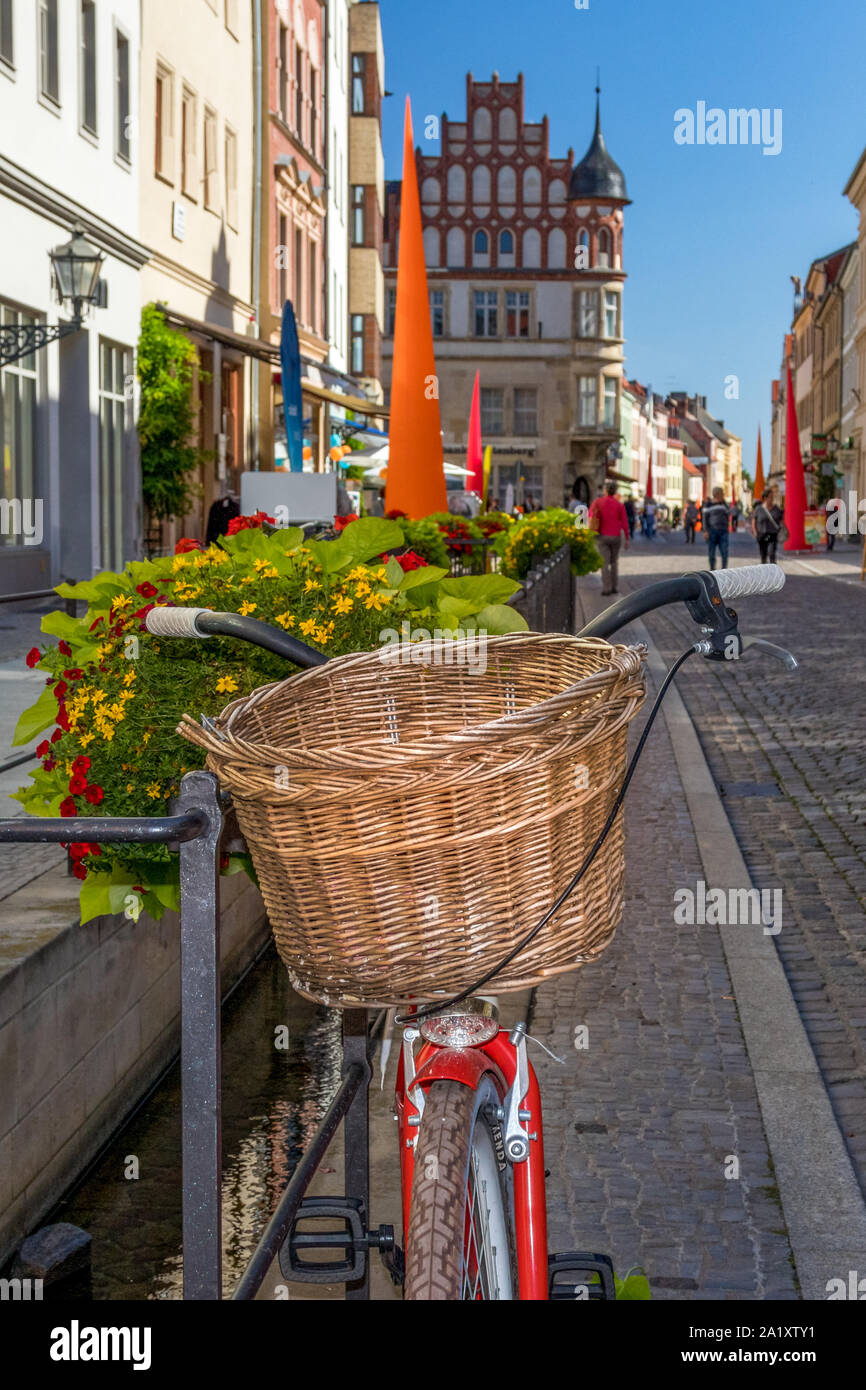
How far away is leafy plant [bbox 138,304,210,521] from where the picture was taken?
72.6 ft

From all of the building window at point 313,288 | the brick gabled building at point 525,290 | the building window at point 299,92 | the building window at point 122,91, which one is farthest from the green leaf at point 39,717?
the brick gabled building at point 525,290

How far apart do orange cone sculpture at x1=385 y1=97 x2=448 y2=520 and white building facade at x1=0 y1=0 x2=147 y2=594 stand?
5639 millimetres

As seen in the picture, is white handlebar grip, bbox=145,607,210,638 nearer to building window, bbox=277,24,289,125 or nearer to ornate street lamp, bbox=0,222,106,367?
ornate street lamp, bbox=0,222,106,367

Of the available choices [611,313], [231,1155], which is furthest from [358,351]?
[231,1155]

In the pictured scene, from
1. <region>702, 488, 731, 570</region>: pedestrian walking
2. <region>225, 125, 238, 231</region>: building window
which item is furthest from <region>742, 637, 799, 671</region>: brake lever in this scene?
Result: <region>702, 488, 731, 570</region>: pedestrian walking

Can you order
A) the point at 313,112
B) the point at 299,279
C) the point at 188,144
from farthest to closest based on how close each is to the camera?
1. the point at 313,112
2. the point at 299,279
3. the point at 188,144

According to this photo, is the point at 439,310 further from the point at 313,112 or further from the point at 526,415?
the point at 313,112

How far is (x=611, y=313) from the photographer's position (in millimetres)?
78438

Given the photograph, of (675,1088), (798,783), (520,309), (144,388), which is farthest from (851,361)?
(675,1088)

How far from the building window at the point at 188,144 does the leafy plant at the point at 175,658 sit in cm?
2266

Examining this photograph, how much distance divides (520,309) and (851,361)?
15.6m

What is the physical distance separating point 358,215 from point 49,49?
31.2m

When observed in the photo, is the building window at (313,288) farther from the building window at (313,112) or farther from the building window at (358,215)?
the building window at (358,215)

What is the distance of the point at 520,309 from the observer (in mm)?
77188
